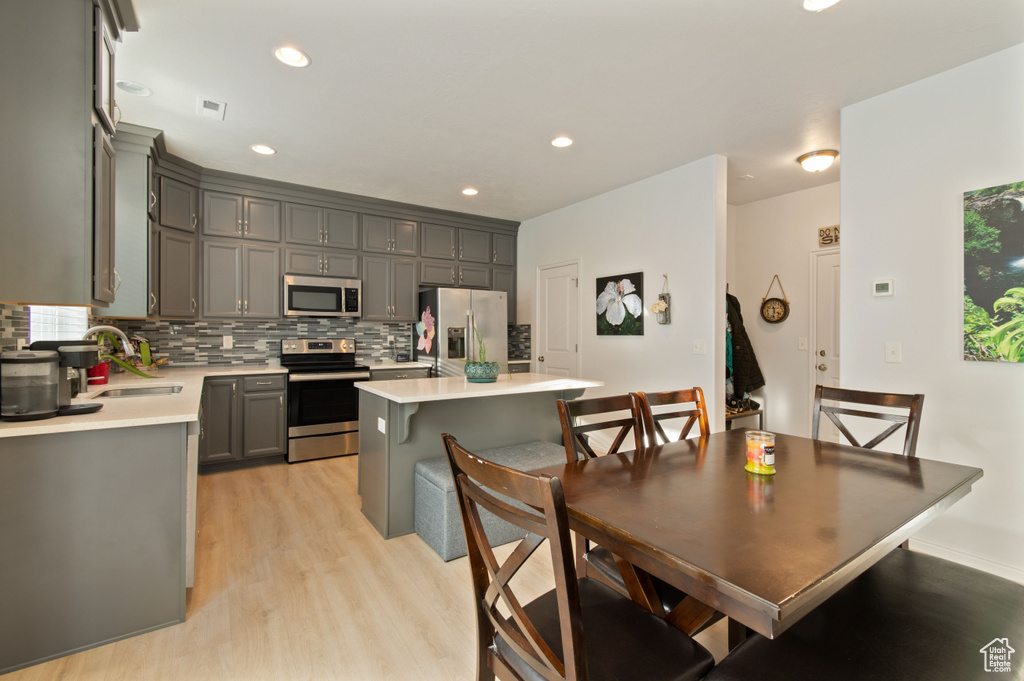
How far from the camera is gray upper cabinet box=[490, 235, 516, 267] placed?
18.5 ft

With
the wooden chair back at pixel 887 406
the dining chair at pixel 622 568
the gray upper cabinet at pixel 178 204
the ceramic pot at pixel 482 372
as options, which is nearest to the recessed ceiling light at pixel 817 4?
the wooden chair back at pixel 887 406

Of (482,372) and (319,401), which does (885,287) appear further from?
(319,401)

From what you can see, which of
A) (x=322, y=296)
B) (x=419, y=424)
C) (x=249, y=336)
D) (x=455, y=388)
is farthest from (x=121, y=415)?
(x=249, y=336)

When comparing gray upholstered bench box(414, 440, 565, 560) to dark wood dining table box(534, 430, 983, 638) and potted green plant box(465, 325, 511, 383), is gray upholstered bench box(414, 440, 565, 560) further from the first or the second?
dark wood dining table box(534, 430, 983, 638)

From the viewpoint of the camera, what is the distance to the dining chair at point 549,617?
Result: 86 cm

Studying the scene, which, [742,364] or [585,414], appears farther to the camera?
[742,364]

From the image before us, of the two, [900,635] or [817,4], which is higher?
[817,4]

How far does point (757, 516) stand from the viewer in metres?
1.14

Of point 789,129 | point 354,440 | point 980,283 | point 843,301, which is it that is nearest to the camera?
point 980,283

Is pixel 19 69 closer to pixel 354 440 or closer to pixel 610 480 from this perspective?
pixel 610 480

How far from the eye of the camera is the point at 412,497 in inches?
108

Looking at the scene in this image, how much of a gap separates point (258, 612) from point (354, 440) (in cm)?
247

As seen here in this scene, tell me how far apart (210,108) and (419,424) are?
89.5 inches

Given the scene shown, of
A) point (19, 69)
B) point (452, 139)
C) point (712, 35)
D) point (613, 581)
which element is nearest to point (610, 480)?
point (613, 581)
